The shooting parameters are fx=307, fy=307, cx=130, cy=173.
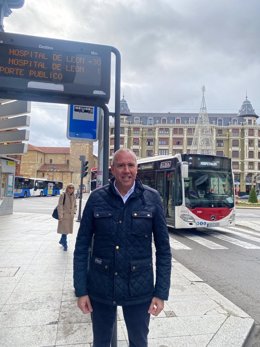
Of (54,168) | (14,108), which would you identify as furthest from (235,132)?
(14,108)

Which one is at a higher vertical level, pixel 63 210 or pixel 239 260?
pixel 63 210

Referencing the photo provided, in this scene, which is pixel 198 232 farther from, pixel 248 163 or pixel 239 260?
pixel 248 163

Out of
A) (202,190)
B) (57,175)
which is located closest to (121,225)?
(202,190)

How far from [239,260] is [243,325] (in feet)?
14.8

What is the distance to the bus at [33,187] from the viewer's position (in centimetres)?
4094

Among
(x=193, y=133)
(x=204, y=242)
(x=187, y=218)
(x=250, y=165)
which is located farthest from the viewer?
(x=193, y=133)

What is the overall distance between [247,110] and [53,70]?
8416 centimetres

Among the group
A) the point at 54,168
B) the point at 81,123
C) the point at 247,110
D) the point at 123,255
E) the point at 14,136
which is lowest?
the point at 123,255

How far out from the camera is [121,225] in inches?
92.1

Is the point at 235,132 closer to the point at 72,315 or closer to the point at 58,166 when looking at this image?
the point at 58,166

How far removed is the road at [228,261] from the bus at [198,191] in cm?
66

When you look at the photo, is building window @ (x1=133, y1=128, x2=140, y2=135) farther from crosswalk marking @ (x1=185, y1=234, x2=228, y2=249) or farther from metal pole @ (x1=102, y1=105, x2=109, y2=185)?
metal pole @ (x1=102, y1=105, x2=109, y2=185)

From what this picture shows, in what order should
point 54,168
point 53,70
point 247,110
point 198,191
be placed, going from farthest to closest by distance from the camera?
point 54,168 < point 247,110 < point 198,191 < point 53,70

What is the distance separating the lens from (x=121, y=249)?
232 cm
